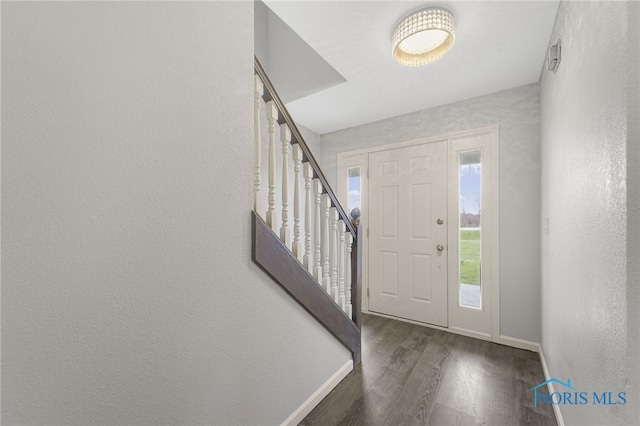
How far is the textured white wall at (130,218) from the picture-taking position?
2.02ft

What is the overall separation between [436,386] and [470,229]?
1.46m

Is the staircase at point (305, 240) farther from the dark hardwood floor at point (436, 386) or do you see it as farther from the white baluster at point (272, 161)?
the dark hardwood floor at point (436, 386)

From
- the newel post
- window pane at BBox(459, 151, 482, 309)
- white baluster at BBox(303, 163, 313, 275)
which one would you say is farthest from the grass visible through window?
white baluster at BBox(303, 163, 313, 275)

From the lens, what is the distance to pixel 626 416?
0.65 m

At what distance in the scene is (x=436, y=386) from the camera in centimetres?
170

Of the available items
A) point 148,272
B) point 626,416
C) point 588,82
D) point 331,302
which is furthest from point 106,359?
point 588,82

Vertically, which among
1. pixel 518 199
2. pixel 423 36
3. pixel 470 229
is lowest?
pixel 470 229

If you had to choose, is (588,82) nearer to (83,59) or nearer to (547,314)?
(547,314)

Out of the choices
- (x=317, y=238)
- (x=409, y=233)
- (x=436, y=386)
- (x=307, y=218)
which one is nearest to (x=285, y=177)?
(x=307, y=218)

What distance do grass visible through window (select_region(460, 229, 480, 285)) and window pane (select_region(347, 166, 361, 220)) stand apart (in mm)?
1224

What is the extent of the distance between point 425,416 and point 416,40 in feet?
7.53

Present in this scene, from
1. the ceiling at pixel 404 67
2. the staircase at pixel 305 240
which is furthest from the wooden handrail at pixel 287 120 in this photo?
the ceiling at pixel 404 67

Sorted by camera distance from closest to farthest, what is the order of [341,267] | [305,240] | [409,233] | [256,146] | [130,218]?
[130,218]
[256,146]
[305,240]
[341,267]
[409,233]

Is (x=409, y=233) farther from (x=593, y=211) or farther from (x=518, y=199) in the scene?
(x=593, y=211)
